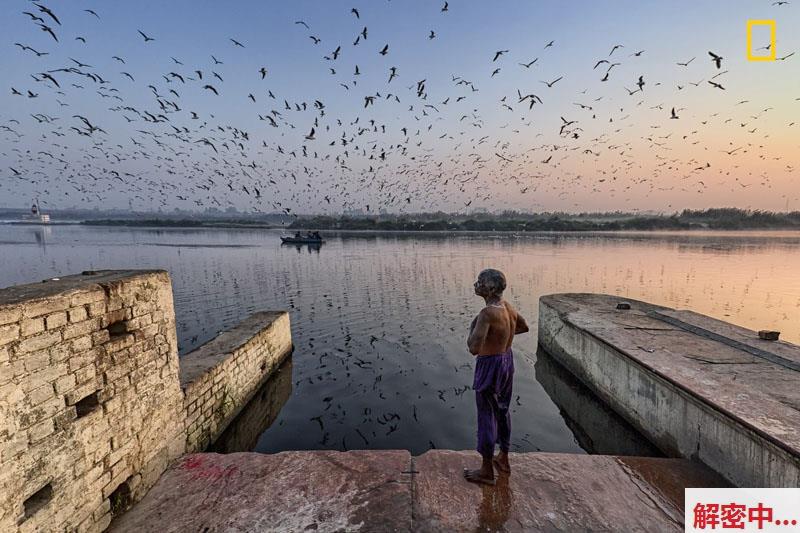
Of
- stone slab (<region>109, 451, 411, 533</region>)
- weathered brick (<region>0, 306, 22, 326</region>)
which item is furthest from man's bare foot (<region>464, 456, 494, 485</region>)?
weathered brick (<region>0, 306, 22, 326</region>)

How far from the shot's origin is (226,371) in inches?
300

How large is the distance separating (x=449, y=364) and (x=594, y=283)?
15.8 metres

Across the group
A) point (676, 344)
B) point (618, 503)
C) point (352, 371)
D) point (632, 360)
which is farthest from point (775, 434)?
point (352, 371)

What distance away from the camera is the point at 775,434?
425 centimetres

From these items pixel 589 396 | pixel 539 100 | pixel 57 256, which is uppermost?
pixel 539 100

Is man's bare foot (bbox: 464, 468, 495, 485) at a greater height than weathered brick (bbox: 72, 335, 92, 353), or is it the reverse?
weathered brick (bbox: 72, 335, 92, 353)

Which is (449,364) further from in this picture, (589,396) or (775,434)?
(775,434)

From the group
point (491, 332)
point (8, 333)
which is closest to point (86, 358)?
point (8, 333)

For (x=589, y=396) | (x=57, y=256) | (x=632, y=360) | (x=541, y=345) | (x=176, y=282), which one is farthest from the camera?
(x=57, y=256)

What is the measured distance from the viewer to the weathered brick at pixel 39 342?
10.2 ft

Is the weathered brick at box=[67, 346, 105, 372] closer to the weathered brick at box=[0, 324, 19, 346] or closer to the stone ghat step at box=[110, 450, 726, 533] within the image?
the weathered brick at box=[0, 324, 19, 346]

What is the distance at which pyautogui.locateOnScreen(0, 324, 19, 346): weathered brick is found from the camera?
294cm

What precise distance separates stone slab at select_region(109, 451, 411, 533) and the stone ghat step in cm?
1

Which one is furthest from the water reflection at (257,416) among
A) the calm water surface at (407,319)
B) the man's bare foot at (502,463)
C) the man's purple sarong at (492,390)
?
the man's purple sarong at (492,390)
